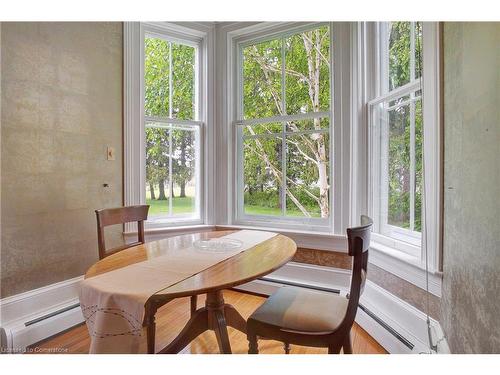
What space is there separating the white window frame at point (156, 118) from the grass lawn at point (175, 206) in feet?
0.24

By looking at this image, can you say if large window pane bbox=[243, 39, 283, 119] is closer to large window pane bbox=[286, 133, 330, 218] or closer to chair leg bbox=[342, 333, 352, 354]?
large window pane bbox=[286, 133, 330, 218]

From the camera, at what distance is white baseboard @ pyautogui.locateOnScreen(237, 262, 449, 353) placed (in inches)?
58.2

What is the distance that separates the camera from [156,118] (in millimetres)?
2564

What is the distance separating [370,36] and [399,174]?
110cm

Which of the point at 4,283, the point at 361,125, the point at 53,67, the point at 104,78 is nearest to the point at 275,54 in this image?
the point at 361,125

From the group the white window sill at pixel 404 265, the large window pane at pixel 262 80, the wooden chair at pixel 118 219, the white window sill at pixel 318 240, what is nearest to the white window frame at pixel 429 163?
the white window sill at pixel 404 265

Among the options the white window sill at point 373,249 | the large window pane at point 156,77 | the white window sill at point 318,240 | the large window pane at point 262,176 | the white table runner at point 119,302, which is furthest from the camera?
the large window pane at point 262,176

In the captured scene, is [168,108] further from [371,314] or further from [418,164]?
[371,314]

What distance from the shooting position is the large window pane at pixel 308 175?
2.45 meters

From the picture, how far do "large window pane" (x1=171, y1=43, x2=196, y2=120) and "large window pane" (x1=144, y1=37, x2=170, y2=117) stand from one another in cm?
7

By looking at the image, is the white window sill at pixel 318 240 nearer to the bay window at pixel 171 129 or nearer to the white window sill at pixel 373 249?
the white window sill at pixel 373 249

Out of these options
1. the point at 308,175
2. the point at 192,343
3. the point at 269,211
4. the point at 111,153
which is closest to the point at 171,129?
the point at 111,153

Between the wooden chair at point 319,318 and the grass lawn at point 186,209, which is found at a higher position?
the grass lawn at point 186,209

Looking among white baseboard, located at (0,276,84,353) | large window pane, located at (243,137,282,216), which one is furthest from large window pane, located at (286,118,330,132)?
white baseboard, located at (0,276,84,353)
